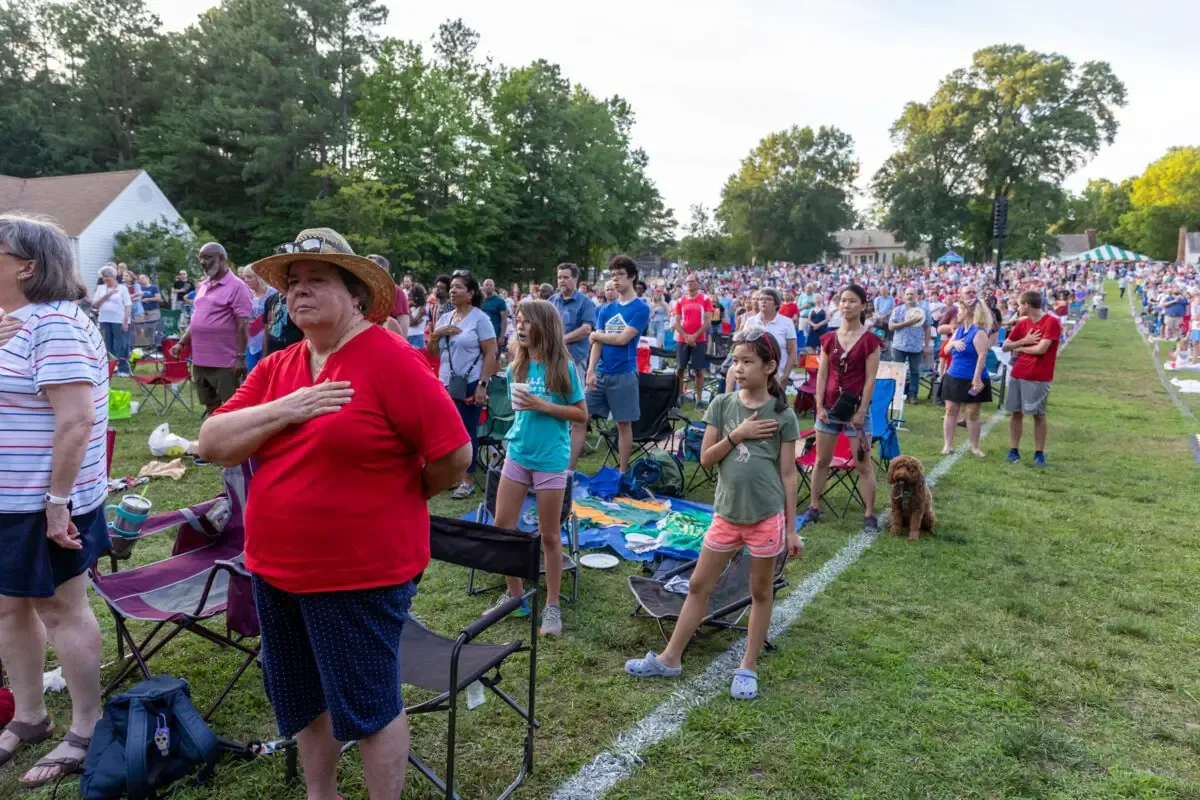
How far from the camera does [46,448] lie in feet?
8.18

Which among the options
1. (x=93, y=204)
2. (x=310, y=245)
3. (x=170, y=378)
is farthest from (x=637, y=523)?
(x=93, y=204)

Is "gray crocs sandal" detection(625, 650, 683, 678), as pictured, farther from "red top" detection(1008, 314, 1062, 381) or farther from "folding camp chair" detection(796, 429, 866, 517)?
"red top" detection(1008, 314, 1062, 381)

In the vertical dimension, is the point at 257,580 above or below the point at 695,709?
above

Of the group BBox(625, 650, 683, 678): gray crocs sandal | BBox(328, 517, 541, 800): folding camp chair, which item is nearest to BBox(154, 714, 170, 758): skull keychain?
BBox(328, 517, 541, 800): folding camp chair

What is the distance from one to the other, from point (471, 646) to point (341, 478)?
4.07 feet

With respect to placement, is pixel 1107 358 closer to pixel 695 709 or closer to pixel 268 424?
pixel 695 709

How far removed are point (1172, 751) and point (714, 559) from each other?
207 centimetres

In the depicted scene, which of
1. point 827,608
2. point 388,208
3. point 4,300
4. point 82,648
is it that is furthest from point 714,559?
point 388,208

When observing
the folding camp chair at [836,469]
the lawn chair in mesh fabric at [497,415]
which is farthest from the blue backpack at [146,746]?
the folding camp chair at [836,469]

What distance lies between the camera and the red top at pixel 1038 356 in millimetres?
7535

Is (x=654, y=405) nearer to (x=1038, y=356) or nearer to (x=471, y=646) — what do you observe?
(x=1038, y=356)

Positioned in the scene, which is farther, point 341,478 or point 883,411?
point 883,411

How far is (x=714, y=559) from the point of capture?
3389 mm

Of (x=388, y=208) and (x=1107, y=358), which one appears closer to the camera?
(x=1107, y=358)
